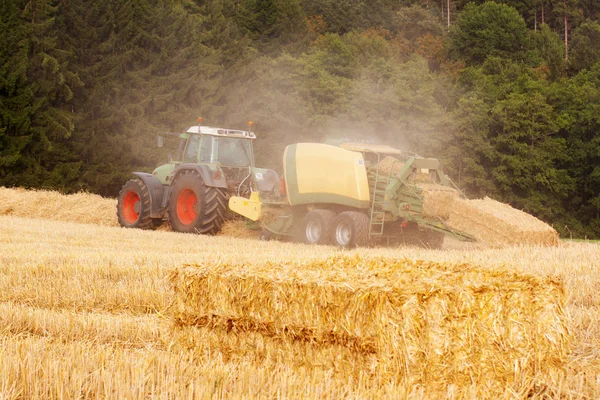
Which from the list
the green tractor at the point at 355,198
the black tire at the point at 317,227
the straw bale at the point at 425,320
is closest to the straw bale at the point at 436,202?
the green tractor at the point at 355,198

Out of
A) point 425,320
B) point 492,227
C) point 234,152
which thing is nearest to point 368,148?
point 492,227

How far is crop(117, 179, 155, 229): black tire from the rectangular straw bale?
6.92m

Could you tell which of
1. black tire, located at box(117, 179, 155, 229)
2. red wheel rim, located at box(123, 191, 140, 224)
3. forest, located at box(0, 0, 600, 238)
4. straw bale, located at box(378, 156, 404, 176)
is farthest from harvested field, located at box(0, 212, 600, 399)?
forest, located at box(0, 0, 600, 238)

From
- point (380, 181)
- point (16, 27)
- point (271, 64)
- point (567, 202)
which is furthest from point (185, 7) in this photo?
point (380, 181)

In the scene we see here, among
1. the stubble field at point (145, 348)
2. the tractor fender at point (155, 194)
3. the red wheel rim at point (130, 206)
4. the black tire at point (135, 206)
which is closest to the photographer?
the stubble field at point (145, 348)

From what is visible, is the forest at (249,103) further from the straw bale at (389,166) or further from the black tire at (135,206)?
the straw bale at (389,166)

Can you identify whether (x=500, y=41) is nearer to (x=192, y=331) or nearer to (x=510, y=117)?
(x=510, y=117)

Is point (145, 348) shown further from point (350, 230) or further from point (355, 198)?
point (355, 198)

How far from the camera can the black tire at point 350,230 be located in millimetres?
13922

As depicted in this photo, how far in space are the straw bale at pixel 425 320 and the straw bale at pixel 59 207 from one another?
50.9ft

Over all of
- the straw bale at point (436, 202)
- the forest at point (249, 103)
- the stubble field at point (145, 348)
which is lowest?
the stubble field at point (145, 348)

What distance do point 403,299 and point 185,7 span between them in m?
52.4

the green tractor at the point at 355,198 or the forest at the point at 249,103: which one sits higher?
the forest at the point at 249,103

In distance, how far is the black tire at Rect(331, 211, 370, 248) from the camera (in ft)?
45.7
